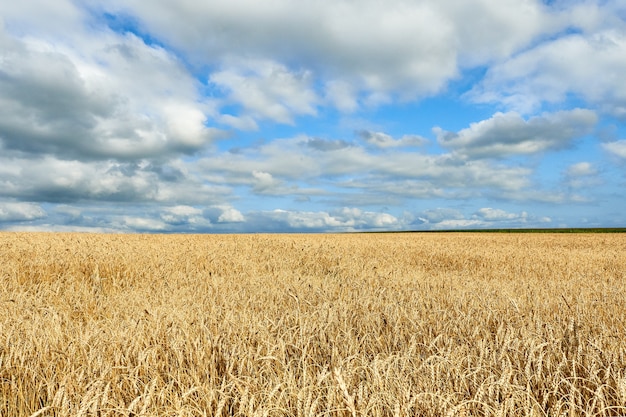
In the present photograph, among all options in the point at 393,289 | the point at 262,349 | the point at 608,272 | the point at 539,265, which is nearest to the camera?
the point at 262,349

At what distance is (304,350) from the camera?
134 inches

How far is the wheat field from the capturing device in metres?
2.67

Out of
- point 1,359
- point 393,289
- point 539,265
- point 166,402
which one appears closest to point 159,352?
point 166,402

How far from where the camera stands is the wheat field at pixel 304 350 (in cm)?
267

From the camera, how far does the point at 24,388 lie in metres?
3.28

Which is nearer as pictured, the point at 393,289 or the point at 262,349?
the point at 262,349

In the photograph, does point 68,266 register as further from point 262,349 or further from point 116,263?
point 262,349

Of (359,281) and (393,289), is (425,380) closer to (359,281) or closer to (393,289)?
(393,289)

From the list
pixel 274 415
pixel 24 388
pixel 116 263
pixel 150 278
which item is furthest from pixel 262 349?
pixel 116 263

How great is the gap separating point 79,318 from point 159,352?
7.77 ft

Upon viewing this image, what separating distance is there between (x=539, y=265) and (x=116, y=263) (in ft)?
40.2

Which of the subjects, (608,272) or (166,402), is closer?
(166,402)

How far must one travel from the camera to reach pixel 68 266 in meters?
9.64

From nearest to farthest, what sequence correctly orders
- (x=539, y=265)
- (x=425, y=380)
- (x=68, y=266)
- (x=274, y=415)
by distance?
(x=274, y=415), (x=425, y=380), (x=68, y=266), (x=539, y=265)
